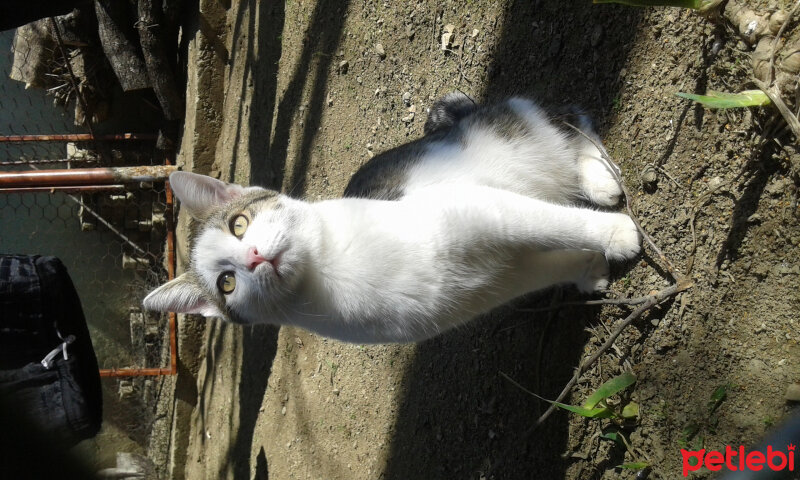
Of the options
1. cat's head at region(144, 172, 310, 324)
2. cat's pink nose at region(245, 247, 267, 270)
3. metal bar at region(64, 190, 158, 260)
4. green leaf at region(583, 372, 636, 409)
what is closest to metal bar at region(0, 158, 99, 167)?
metal bar at region(64, 190, 158, 260)

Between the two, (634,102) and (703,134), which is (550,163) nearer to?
(634,102)

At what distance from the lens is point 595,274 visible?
2.06 metres

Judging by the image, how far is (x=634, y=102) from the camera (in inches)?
77.3

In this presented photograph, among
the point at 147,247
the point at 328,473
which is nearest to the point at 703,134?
the point at 328,473

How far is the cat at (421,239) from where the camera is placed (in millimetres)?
1817

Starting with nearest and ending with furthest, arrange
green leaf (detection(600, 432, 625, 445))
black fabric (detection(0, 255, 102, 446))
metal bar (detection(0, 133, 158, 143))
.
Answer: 1. green leaf (detection(600, 432, 625, 445))
2. black fabric (detection(0, 255, 102, 446))
3. metal bar (detection(0, 133, 158, 143))

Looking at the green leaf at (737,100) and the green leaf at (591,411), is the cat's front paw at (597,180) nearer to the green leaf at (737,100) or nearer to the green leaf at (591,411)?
the green leaf at (737,100)

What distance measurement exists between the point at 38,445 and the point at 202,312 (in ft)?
4.99

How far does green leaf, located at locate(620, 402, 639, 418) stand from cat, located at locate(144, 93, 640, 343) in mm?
430

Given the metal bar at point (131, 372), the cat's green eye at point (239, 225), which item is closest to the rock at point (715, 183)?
the cat's green eye at point (239, 225)

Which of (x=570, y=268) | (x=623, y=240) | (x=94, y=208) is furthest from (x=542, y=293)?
(x=94, y=208)

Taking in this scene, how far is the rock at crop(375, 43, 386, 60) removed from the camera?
10.9 ft

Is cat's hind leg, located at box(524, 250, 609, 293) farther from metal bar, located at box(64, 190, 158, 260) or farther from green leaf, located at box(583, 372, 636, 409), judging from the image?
metal bar, located at box(64, 190, 158, 260)

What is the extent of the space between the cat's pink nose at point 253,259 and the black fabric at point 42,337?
1.89 meters
